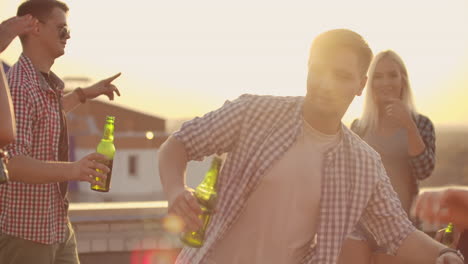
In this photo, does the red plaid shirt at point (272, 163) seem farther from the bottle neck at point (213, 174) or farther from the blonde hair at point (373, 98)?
the blonde hair at point (373, 98)

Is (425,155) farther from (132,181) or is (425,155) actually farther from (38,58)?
(132,181)

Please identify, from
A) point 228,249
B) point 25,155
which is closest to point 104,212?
point 25,155

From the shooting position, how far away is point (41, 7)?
4551 millimetres

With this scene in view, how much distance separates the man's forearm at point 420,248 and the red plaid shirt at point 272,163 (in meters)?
0.03

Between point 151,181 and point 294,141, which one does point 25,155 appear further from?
point 151,181

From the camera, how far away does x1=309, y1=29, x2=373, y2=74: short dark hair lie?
3762 mm

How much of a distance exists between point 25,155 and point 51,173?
0.21 metres

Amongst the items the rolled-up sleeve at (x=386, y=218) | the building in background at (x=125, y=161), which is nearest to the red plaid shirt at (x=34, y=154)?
the rolled-up sleeve at (x=386, y=218)

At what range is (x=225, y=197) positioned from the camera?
3.65 meters

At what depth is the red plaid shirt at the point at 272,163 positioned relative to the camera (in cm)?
360

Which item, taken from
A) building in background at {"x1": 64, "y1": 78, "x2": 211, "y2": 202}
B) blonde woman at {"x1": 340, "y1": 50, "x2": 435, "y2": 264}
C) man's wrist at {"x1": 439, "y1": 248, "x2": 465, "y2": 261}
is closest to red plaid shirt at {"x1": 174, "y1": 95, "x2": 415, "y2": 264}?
man's wrist at {"x1": 439, "y1": 248, "x2": 465, "y2": 261}

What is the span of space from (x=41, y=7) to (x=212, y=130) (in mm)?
1559

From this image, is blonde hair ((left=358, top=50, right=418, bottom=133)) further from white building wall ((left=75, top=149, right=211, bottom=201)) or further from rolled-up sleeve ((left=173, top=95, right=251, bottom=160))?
white building wall ((left=75, top=149, right=211, bottom=201))

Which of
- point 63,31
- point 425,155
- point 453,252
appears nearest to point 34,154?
point 63,31
